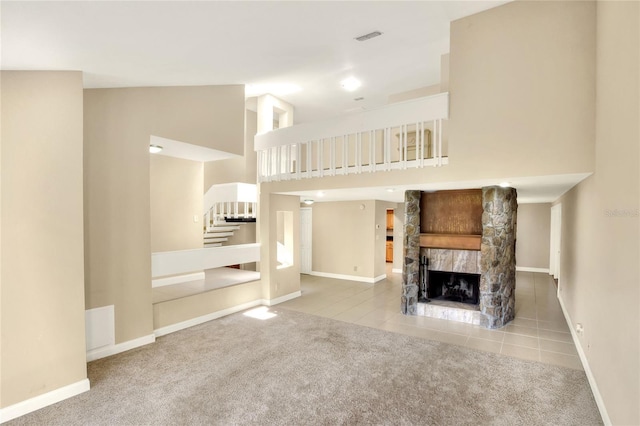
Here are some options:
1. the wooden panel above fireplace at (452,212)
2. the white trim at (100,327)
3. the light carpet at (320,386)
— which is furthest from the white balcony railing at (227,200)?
the wooden panel above fireplace at (452,212)

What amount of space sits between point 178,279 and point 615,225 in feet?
21.3

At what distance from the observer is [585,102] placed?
3223 mm

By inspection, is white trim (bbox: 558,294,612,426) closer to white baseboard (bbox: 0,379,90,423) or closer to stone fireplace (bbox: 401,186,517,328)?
stone fireplace (bbox: 401,186,517,328)

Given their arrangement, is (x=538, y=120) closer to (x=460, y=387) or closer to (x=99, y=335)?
(x=460, y=387)

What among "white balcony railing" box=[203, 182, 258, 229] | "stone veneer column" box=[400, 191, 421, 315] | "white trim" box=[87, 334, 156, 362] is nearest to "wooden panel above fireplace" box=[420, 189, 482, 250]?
"stone veneer column" box=[400, 191, 421, 315]

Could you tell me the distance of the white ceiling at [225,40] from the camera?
2307 mm

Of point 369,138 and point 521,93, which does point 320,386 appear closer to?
point 369,138

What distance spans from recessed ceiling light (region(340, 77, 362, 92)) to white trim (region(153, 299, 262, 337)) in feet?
14.9

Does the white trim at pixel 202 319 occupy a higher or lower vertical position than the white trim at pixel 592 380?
lower

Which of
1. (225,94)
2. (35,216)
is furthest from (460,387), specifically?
(225,94)

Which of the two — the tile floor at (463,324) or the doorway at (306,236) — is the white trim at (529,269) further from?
the doorway at (306,236)

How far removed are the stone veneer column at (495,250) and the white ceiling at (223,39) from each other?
100 inches

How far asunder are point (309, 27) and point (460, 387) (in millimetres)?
4099

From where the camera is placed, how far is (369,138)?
466 cm
